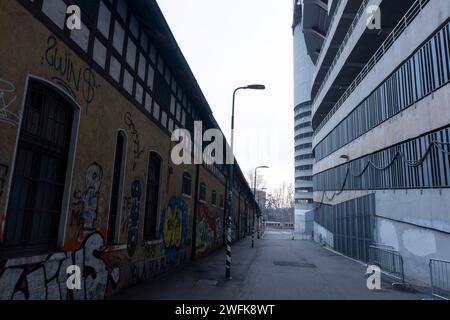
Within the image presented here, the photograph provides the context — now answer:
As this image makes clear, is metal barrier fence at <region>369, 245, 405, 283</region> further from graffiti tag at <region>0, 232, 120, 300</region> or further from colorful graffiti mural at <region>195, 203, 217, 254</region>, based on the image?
graffiti tag at <region>0, 232, 120, 300</region>

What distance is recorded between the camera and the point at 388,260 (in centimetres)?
1644

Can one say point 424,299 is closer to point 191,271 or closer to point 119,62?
point 191,271

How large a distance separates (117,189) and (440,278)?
1128 centimetres

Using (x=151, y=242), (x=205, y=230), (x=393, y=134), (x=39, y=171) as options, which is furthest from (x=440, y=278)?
(x=39, y=171)

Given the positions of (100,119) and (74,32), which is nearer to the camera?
(74,32)

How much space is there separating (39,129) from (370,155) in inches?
723

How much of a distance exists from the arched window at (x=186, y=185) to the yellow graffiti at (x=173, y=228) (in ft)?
3.80

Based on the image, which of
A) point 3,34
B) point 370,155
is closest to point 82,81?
point 3,34

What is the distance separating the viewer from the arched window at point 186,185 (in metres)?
15.7

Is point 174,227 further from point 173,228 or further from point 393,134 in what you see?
point 393,134

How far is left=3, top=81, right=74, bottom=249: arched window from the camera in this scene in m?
5.80

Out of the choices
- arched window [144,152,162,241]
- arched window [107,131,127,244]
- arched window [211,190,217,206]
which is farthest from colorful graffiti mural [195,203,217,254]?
arched window [107,131,127,244]

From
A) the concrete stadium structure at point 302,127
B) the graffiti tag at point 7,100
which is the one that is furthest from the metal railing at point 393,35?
the concrete stadium structure at point 302,127
